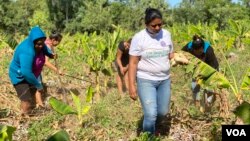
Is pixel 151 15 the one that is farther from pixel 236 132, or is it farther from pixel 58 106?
pixel 58 106

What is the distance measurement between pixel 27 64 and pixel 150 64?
1.86 m

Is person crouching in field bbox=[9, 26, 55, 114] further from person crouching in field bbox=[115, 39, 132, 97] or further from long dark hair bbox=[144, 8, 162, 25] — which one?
long dark hair bbox=[144, 8, 162, 25]

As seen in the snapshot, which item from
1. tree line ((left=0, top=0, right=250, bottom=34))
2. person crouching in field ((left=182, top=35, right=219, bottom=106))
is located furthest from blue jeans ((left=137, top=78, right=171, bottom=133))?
tree line ((left=0, top=0, right=250, bottom=34))

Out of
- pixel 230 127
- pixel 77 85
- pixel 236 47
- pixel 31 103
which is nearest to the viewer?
pixel 230 127

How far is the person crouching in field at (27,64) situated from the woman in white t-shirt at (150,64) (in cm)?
155

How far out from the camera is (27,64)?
5.22 meters

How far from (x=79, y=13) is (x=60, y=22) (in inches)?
143

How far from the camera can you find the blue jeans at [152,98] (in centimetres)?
430

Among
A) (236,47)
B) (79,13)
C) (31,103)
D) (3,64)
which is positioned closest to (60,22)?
(79,13)

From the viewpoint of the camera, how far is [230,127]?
3.77m

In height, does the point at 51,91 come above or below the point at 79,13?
below

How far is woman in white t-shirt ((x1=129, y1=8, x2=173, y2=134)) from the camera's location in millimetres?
4181

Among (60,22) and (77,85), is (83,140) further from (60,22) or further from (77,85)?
(60,22)

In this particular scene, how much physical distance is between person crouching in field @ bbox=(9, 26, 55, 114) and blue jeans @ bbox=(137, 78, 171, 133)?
1663 millimetres
